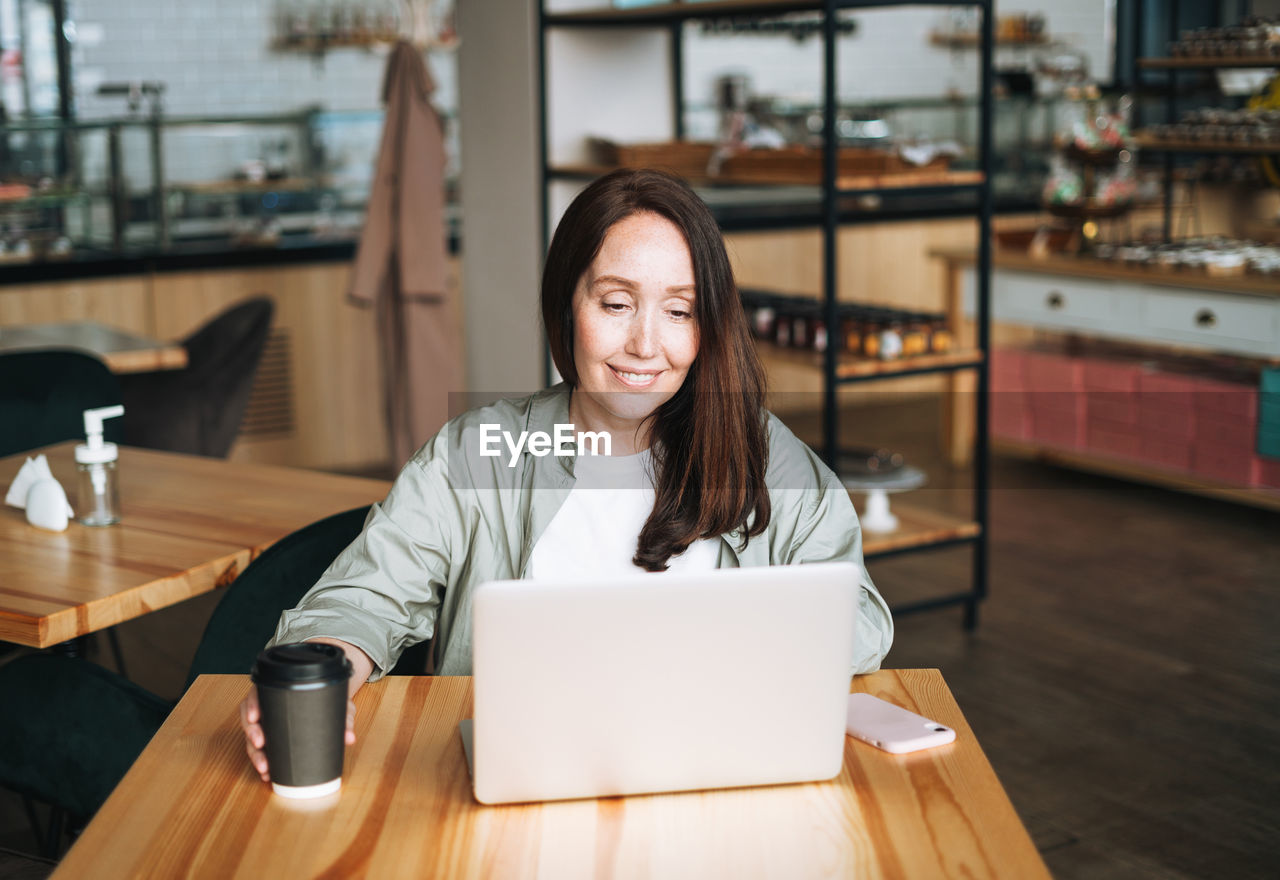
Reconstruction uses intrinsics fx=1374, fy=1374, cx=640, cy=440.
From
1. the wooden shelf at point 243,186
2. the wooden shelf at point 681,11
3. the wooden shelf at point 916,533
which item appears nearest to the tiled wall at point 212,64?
the wooden shelf at point 243,186

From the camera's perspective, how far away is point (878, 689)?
148cm

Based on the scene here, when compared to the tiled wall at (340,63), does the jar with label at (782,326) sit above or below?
below

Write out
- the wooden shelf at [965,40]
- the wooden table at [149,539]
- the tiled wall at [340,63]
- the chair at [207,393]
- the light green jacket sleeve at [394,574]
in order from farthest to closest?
1. the wooden shelf at [965,40]
2. the tiled wall at [340,63]
3. the chair at [207,393]
4. the wooden table at [149,539]
5. the light green jacket sleeve at [394,574]

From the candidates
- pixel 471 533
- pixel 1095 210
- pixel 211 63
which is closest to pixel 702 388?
pixel 471 533

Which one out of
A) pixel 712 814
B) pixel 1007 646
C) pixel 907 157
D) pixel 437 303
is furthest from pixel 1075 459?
pixel 712 814

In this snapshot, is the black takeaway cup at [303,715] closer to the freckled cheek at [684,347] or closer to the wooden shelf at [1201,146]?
the freckled cheek at [684,347]

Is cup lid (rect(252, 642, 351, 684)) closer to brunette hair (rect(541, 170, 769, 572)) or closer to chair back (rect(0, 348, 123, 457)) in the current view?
brunette hair (rect(541, 170, 769, 572))

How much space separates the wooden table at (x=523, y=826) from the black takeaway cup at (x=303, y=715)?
0.03 metres

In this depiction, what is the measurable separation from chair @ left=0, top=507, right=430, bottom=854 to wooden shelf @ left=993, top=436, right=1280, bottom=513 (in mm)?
3537

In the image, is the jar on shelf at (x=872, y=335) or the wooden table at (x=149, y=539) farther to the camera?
the jar on shelf at (x=872, y=335)

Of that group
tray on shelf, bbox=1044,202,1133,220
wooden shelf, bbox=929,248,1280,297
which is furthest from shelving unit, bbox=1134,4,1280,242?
wooden shelf, bbox=929,248,1280,297

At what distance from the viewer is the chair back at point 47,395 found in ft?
9.71

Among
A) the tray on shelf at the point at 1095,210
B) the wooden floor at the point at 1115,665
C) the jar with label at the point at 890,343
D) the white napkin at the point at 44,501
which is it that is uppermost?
the tray on shelf at the point at 1095,210

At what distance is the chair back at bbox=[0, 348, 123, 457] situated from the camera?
9.71 feet
